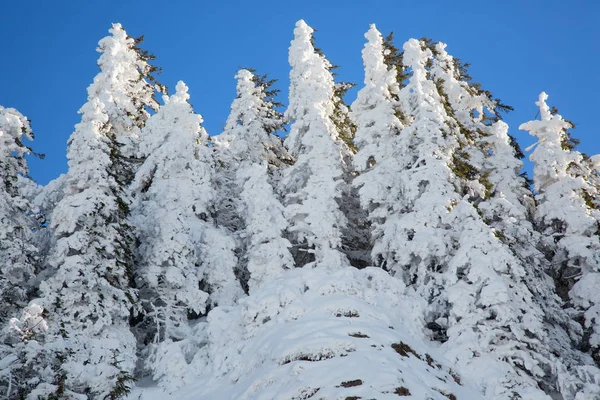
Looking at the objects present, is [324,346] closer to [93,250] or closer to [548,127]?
[93,250]

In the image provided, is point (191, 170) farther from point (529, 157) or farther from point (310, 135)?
point (529, 157)

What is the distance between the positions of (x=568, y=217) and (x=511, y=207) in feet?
16.2

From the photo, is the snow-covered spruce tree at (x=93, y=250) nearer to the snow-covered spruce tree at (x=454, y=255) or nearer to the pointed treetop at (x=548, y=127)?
the snow-covered spruce tree at (x=454, y=255)

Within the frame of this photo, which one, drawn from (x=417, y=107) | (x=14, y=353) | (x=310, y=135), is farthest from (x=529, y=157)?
(x=14, y=353)

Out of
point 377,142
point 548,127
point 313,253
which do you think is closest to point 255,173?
point 313,253

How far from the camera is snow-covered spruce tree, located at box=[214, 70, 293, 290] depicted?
23859mm

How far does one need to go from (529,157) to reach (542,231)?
3922 millimetres

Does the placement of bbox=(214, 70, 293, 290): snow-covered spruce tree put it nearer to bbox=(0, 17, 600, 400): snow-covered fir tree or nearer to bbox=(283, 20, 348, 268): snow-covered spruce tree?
bbox=(0, 17, 600, 400): snow-covered fir tree

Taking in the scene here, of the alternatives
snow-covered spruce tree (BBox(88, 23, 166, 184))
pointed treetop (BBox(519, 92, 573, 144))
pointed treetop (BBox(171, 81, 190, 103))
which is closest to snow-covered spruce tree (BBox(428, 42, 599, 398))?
pointed treetop (BBox(519, 92, 573, 144))

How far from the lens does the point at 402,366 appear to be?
14164mm

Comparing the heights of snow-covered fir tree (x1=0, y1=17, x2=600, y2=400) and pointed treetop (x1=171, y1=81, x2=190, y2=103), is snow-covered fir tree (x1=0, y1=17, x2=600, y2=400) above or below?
below

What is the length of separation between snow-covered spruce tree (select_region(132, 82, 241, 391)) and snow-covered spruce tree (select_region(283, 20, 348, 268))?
3.83 meters

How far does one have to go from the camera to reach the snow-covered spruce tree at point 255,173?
78.3 feet

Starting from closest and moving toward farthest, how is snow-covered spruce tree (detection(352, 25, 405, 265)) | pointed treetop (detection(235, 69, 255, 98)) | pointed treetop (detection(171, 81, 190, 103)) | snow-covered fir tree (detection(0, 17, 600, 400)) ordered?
snow-covered fir tree (detection(0, 17, 600, 400))
snow-covered spruce tree (detection(352, 25, 405, 265))
pointed treetop (detection(171, 81, 190, 103))
pointed treetop (detection(235, 69, 255, 98))
